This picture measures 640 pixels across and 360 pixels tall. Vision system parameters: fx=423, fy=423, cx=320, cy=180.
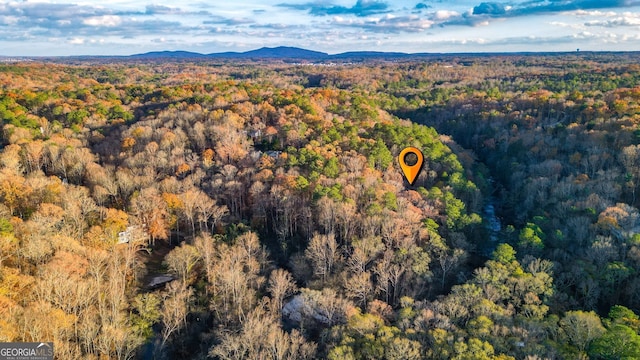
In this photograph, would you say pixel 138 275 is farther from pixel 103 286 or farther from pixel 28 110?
pixel 28 110

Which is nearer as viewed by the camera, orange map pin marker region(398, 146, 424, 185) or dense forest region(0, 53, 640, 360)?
dense forest region(0, 53, 640, 360)

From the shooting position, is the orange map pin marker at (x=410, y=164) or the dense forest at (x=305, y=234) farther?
the orange map pin marker at (x=410, y=164)

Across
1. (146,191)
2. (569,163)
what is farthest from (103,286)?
(569,163)

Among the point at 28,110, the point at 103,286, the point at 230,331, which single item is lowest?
the point at 230,331
